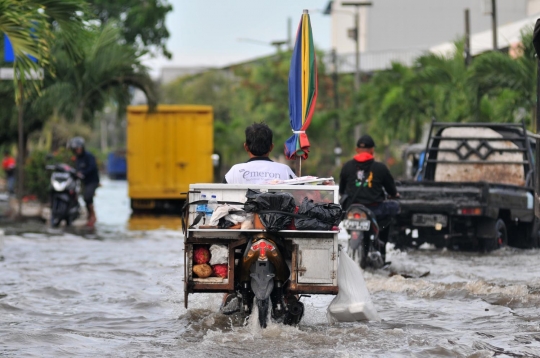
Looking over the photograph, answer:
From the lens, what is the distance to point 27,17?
44.8ft

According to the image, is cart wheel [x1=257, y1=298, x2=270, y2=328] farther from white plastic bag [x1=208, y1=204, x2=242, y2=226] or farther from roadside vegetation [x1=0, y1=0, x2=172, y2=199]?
roadside vegetation [x1=0, y1=0, x2=172, y2=199]

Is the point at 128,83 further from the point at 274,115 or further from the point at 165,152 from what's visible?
the point at 274,115

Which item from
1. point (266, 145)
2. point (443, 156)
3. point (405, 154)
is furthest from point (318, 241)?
point (405, 154)

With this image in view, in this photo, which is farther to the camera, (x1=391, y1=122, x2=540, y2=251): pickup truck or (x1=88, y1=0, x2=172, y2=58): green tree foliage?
(x1=88, y1=0, x2=172, y2=58): green tree foliage

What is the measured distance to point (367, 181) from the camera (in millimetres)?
13000

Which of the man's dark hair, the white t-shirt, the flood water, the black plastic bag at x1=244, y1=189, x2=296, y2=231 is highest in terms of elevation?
the man's dark hair

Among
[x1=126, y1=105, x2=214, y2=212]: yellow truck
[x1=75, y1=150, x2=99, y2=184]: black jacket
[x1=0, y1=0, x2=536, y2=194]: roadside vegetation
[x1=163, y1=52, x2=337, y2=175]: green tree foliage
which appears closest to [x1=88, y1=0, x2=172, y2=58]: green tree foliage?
[x1=0, y1=0, x2=536, y2=194]: roadside vegetation

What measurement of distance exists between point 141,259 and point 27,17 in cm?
364

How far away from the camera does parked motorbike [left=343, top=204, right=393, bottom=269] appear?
41.6ft

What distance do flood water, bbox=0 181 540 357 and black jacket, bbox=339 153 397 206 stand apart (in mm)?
899

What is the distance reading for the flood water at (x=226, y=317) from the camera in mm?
8227

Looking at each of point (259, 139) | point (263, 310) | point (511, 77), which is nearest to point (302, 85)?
point (259, 139)

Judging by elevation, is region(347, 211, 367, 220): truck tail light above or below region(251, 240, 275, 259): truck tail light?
below

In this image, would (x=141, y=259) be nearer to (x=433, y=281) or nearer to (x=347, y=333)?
(x=433, y=281)
